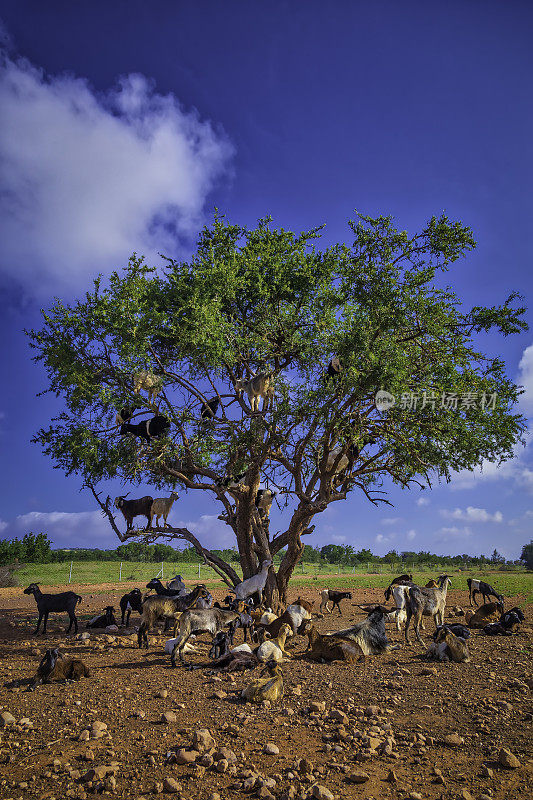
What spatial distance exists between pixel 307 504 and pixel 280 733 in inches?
345

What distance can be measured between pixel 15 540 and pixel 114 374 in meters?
39.5

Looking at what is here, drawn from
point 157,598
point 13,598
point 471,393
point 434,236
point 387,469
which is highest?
point 434,236

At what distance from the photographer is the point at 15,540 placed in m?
45.8

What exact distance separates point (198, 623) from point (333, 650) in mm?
2826

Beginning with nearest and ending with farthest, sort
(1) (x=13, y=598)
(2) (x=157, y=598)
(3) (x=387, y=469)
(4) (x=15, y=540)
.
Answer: (2) (x=157, y=598), (3) (x=387, y=469), (1) (x=13, y=598), (4) (x=15, y=540)

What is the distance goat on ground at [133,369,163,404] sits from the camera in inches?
516

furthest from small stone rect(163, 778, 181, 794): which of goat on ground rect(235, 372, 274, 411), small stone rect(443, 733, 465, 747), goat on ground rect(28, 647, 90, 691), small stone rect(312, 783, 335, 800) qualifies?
goat on ground rect(235, 372, 274, 411)

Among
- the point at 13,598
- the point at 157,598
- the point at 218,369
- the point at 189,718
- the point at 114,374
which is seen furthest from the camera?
the point at 13,598

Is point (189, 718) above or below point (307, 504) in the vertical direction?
below

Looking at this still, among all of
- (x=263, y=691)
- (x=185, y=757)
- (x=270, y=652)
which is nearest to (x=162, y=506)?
(x=270, y=652)

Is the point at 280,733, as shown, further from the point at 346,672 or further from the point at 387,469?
the point at 387,469

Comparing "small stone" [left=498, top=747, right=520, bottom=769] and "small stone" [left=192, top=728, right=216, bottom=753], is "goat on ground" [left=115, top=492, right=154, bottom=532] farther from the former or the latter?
"small stone" [left=498, top=747, right=520, bottom=769]

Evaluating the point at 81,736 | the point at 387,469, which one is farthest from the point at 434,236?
the point at 81,736

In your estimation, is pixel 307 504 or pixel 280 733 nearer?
pixel 280 733
